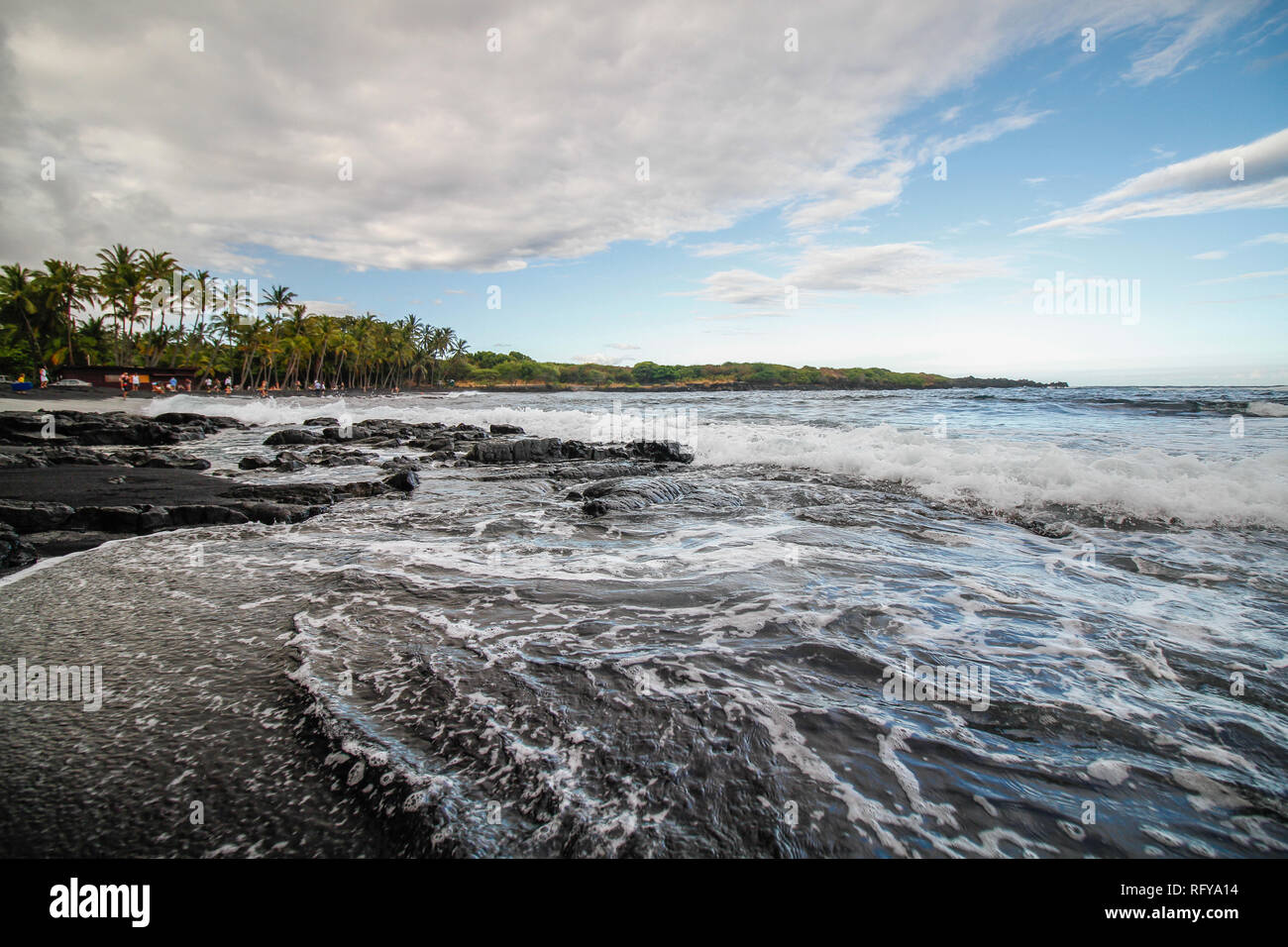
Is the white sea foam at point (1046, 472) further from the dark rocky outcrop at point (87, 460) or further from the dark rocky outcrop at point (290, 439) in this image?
the dark rocky outcrop at point (290, 439)

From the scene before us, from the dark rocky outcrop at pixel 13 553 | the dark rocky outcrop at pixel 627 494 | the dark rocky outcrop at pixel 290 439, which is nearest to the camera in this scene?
the dark rocky outcrop at pixel 13 553

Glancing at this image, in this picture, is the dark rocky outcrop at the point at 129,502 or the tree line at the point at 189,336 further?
the tree line at the point at 189,336

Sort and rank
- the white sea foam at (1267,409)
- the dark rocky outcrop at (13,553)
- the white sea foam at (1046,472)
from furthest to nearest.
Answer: the white sea foam at (1267,409), the white sea foam at (1046,472), the dark rocky outcrop at (13,553)

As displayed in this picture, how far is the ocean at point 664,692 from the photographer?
2.23 meters

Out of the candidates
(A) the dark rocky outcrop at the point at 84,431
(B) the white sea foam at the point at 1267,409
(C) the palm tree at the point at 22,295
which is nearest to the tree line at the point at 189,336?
(C) the palm tree at the point at 22,295

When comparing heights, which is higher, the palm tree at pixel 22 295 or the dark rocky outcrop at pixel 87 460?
the palm tree at pixel 22 295

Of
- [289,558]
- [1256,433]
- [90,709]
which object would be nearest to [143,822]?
[90,709]

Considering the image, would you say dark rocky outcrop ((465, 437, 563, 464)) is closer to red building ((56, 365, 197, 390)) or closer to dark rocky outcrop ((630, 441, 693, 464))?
dark rocky outcrop ((630, 441, 693, 464))

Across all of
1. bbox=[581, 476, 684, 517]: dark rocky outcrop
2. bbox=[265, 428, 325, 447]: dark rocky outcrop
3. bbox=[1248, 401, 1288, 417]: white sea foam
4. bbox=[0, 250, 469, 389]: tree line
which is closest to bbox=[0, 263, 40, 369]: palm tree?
bbox=[0, 250, 469, 389]: tree line

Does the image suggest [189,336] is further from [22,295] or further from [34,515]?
Result: [34,515]

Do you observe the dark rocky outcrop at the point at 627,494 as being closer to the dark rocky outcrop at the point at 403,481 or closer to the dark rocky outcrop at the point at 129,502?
the dark rocky outcrop at the point at 403,481

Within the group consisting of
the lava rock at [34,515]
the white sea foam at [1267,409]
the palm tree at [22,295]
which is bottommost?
the lava rock at [34,515]

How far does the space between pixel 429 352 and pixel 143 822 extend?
4813 inches

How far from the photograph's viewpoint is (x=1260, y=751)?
2.81 m
